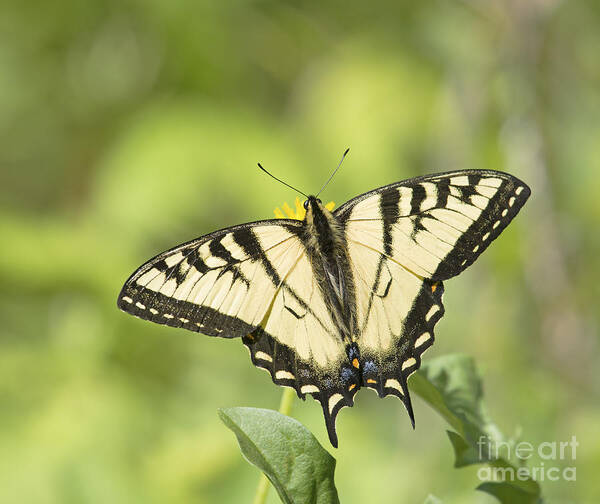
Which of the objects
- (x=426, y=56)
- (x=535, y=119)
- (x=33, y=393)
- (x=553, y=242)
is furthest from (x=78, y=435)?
(x=426, y=56)

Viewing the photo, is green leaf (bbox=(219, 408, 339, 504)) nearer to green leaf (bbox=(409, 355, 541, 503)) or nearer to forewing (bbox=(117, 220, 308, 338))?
green leaf (bbox=(409, 355, 541, 503))

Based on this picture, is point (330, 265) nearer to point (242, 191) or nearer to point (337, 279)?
point (337, 279)

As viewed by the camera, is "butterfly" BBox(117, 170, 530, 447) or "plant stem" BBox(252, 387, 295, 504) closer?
"plant stem" BBox(252, 387, 295, 504)

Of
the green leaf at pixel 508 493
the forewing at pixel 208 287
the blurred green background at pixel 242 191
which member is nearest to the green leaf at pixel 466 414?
the green leaf at pixel 508 493

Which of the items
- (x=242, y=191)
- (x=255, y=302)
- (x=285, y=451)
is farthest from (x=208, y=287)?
(x=242, y=191)

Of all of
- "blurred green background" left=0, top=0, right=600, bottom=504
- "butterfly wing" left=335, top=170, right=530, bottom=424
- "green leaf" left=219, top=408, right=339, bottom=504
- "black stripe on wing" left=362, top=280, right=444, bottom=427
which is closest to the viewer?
"green leaf" left=219, top=408, right=339, bottom=504

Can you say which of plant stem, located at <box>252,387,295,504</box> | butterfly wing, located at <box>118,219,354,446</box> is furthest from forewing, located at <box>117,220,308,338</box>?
plant stem, located at <box>252,387,295,504</box>
